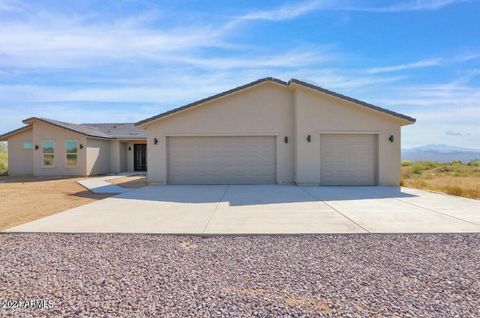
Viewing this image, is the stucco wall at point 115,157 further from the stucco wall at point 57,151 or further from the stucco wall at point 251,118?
the stucco wall at point 251,118

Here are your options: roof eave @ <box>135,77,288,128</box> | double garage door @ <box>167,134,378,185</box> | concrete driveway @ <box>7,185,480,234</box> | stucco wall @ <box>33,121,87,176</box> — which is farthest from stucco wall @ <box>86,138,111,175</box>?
concrete driveway @ <box>7,185,480,234</box>

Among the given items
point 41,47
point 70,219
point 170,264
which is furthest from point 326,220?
point 41,47

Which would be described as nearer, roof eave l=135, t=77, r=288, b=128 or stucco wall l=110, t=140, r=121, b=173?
roof eave l=135, t=77, r=288, b=128

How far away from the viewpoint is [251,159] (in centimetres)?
1533

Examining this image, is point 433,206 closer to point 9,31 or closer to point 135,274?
point 135,274

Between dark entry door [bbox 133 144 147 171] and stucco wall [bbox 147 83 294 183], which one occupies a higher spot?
stucco wall [bbox 147 83 294 183]

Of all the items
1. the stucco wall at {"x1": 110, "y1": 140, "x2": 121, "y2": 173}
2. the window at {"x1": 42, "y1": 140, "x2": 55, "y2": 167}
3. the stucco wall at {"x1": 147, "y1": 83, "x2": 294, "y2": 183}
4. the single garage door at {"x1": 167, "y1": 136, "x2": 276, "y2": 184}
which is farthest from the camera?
the stucco wall at {"x1": 110, "y1": 140, "x2": 121, "y2": 173}

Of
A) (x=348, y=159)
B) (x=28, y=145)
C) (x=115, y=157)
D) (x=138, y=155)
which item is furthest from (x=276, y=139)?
(x=28, y=145)

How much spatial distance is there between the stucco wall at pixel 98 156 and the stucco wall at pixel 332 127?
14.0 m

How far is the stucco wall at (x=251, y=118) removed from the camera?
1517cm

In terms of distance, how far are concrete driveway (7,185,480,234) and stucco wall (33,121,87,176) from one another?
36.1ft

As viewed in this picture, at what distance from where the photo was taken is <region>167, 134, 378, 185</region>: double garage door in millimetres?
14859

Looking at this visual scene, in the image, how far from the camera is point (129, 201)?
34.1 ft

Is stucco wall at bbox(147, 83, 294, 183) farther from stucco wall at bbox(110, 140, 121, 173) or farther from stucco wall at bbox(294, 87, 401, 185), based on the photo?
stucco wall at bbox(110, 140, 121, 173)
